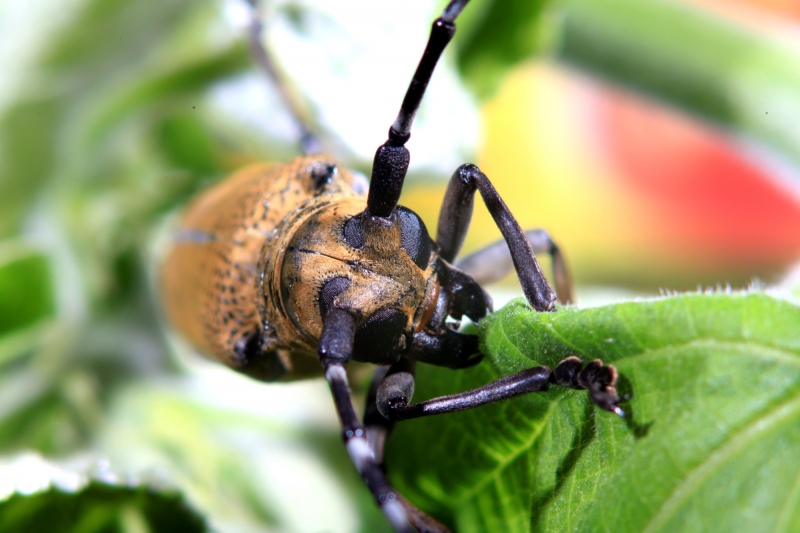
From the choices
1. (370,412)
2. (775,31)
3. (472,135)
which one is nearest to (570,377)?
(370,412)

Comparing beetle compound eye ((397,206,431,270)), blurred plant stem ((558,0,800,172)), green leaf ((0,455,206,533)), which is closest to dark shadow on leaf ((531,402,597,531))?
beetle compound eye ((397,206,431,270))

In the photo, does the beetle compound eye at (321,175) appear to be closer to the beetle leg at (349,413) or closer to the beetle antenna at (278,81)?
the beetle antenna at (278,81)

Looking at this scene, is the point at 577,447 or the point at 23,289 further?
the point at 23,289

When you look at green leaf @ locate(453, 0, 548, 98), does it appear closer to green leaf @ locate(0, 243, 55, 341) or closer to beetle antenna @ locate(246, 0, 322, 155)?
beetle antenna @ locate(246, 0, 322, 155)

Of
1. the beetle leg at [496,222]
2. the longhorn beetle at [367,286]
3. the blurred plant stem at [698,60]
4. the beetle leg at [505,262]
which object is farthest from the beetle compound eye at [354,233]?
the blurred plant stem at [698,60]

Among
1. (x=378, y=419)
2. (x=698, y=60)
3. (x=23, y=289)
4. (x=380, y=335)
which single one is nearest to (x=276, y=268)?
(x=380, y=335)

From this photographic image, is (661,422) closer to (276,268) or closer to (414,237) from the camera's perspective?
(414,237)
